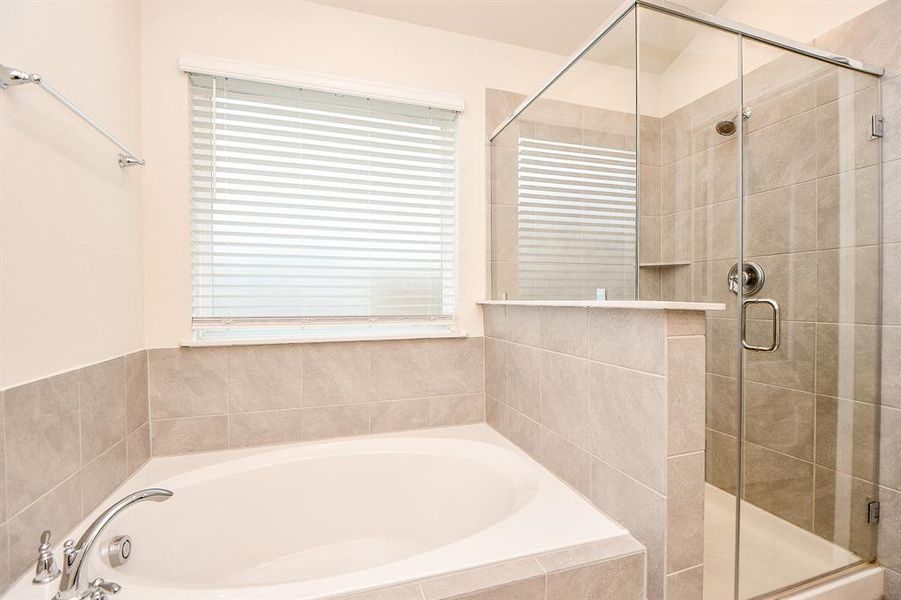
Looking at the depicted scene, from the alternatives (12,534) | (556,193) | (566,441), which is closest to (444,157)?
(556,193)

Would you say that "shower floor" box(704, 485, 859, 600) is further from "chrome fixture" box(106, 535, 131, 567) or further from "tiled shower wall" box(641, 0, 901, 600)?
"chrome fixture" box(106, 535, 131, 567)

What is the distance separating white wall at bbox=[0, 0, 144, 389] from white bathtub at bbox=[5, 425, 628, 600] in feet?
1.90

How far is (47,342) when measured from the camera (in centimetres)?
107

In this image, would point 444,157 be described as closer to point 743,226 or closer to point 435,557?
point 743,226

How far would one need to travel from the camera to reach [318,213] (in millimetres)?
1875

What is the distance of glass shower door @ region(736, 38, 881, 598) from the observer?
141 centimetres

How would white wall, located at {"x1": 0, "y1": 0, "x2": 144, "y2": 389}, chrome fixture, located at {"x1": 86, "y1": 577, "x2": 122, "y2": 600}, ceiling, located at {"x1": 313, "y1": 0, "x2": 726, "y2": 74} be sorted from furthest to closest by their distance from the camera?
ceiling, located at {"x1": 313, "y1": 0, "x2": 726, "y2": 74} < white wall, located at {"x1": 0, "y1": 0, "x2": 144, "y2": 389} < chrome fixture, located at {"x1": 86, "y1": 577, "x2": 122, "y2": 600}

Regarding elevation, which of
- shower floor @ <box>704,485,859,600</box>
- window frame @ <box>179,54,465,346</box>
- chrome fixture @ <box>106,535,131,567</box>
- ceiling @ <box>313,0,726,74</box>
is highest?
ceiling @ <box>313,0,726,74</box>

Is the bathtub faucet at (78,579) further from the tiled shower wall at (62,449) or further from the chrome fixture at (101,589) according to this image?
the tiled shower wall at (62,449)

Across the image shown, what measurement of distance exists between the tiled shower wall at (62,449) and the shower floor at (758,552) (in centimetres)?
172

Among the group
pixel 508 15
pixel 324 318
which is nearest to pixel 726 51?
pixel 508 15

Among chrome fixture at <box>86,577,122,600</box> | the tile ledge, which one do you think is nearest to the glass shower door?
the tile ledge

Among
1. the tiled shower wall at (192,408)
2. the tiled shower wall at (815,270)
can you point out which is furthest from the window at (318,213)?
the tiled shower wall at (815,270)

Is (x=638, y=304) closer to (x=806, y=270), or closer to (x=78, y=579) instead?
(x=806, y=270)
